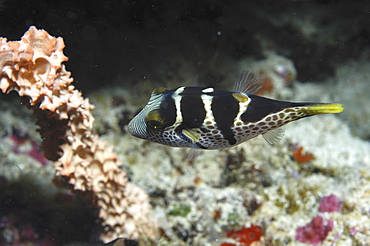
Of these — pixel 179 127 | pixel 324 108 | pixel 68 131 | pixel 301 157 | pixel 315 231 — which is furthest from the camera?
pixel 301 157

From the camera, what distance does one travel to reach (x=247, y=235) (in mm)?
3541

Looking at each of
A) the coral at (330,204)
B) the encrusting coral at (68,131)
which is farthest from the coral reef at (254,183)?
the encrusting coral at (68,131)

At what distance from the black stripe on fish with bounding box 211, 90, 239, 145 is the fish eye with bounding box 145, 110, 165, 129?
403mm

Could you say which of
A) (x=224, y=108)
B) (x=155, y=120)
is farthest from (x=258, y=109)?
(x=155, y=120)

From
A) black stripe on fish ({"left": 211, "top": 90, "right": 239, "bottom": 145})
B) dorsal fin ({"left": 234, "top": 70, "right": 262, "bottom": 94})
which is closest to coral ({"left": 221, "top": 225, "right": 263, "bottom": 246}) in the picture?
black stripe on fish ({"left": 211, "top": 90, "right": 239, "bottom": 145})

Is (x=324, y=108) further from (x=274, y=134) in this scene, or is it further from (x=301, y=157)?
(x=301, y=157)

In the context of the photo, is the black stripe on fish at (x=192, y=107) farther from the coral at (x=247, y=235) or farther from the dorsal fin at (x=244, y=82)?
the coral at (x=247, y=235)

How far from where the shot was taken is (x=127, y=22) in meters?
4.44

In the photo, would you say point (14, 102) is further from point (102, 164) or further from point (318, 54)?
point (318, 54)

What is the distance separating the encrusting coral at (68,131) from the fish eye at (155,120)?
3.06 feet

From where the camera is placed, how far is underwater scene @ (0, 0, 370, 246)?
7.38 feet

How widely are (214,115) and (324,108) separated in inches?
28.8

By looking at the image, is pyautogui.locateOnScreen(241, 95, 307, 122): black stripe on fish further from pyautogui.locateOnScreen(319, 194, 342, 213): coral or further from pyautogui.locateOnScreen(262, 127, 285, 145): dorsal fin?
pyautogui.locateOnScreen(319, 194, 342, 213): coral

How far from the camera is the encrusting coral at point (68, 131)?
7.45ft
